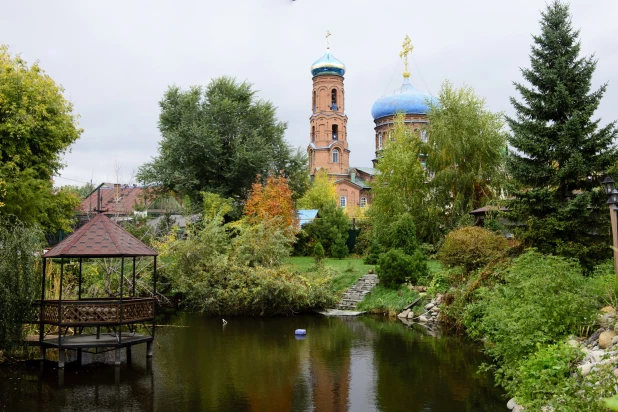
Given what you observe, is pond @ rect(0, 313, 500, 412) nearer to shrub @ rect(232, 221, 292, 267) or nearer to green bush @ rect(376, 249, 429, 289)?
green bush @ rect(376, 249, 429, 289)

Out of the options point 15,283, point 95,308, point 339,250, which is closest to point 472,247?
point 95,308

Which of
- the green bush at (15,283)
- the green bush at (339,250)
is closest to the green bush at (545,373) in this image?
the green bush at (15,283)

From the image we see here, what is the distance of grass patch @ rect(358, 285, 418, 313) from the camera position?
21953 mm

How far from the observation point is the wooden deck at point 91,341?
13.0m

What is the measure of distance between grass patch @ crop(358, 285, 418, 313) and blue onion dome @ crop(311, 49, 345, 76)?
33853 mm

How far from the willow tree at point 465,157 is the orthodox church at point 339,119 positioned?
22.6 meters

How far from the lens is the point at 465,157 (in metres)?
28.0

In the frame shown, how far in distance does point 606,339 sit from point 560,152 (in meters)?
8.95

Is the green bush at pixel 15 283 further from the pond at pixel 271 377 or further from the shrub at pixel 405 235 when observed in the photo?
the shrub at pixel 405 235

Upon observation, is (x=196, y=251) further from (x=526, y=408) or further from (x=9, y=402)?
(x=526, y=408)


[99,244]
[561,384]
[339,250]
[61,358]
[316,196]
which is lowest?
[61,358]

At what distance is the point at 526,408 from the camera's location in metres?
7.71

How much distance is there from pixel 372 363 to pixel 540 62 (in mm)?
10711

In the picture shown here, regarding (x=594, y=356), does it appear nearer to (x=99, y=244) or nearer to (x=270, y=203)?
(x=99, y=244)
